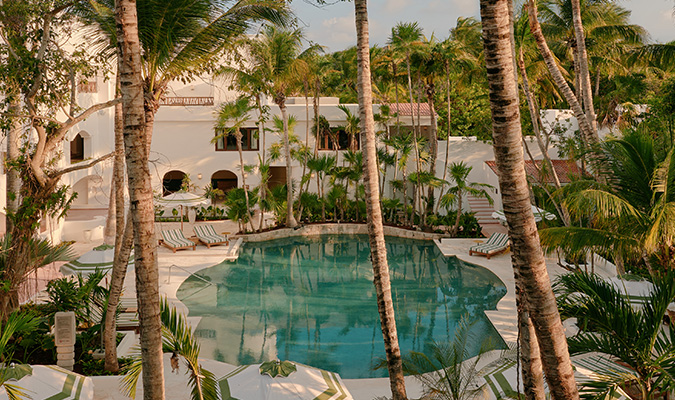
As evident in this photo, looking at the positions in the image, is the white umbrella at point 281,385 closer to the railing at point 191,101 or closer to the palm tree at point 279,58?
the palm tree at point 279,58

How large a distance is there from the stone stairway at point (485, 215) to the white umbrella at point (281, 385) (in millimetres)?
16655

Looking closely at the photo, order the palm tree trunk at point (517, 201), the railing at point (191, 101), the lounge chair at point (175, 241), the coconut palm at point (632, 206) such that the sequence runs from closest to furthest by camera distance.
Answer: the palm tree trunk at point (517, 201) < the coconut palm at point (632, 206) < the lounge chair at point (175, 241) < the railing at point (191, 101)

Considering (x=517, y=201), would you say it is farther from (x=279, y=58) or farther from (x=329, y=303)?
(x=279, y=58)

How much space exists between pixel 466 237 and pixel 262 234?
320 inches

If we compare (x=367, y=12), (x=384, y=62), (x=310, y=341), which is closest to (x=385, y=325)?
(x=367, y=12)

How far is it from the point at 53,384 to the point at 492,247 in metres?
14.7

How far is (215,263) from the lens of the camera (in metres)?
18.1

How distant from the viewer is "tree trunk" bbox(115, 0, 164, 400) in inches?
181

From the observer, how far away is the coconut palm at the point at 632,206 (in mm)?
6957

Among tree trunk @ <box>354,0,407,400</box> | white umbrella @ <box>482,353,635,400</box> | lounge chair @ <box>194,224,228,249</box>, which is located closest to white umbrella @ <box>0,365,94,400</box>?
tree trunk @ <box>354,0,407,400</box>

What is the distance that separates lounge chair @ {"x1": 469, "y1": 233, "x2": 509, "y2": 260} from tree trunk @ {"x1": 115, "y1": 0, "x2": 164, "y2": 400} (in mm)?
14994

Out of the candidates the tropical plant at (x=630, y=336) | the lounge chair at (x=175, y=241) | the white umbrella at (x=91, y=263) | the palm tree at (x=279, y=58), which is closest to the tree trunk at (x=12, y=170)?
the white umbrella at (x=91, y=263)

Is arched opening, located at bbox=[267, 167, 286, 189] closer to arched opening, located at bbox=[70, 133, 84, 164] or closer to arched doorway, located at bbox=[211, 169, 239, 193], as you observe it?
arched doorway, located at bbox=[211, 169, 239, 193]

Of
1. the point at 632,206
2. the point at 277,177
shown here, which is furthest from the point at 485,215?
the point at 632,206
